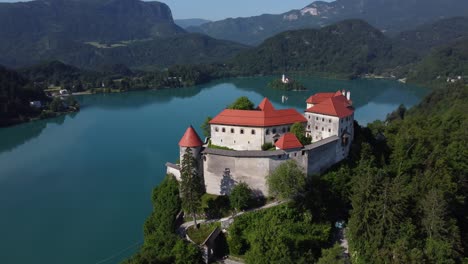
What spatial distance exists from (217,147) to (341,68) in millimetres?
104510

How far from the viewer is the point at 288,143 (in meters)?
22.4

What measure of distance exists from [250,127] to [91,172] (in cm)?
1938

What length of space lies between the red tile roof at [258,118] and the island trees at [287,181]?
12.4 feet

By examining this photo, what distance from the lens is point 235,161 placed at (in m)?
23.1

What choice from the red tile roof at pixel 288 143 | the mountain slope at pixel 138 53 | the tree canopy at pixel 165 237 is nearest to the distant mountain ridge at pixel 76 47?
the mountain slope at pixel 138 53

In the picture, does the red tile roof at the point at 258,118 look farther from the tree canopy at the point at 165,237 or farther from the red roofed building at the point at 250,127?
the tree canopy at the point at 165,237

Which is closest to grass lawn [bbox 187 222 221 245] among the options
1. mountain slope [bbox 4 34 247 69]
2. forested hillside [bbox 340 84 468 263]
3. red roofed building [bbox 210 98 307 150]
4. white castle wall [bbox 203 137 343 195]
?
white castle wall [bbox 203 137 343 195]

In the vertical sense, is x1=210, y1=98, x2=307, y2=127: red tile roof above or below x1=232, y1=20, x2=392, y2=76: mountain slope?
below

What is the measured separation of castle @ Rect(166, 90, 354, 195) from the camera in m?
22.6

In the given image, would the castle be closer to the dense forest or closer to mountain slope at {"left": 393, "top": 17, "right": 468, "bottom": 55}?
the dense forest

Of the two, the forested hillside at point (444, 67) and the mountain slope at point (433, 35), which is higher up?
the mountain slope at point (433, 35)

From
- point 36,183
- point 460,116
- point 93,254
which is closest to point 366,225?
point 93,254

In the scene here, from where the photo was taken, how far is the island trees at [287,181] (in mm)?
21031

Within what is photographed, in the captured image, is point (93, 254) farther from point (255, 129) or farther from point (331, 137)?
point (331, 137)
